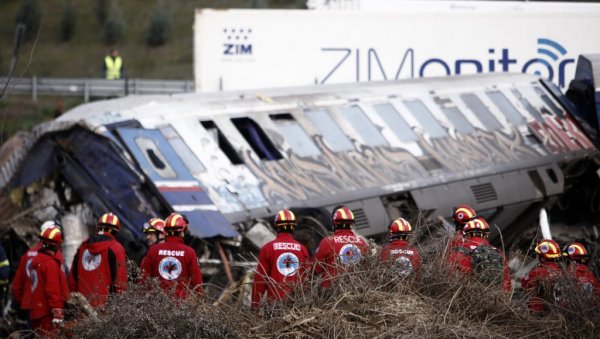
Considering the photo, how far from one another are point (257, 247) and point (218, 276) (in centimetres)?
65

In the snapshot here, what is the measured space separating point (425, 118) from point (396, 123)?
657mm

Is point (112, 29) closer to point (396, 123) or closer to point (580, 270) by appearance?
point (396, 123)

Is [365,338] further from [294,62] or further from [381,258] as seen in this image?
[294,62]

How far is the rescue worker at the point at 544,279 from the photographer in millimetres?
10945

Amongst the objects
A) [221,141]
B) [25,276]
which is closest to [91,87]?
[221,141]

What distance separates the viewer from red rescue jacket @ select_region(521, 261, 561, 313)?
35.8ft

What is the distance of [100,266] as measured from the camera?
1298 cm

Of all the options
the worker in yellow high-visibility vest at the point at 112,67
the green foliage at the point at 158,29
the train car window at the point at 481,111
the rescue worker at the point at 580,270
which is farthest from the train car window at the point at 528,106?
the green foliage at the point at 158,29

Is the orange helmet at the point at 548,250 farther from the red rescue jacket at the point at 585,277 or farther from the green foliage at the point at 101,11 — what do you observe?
the green foliage at the point at 101,11

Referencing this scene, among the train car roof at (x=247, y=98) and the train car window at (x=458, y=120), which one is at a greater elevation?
the train car roof at (x=247, y=98)

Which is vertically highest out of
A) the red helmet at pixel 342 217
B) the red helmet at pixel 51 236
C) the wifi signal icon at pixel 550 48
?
the wifi signal icon at pixel 550 48

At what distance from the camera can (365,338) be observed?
30.6 feet

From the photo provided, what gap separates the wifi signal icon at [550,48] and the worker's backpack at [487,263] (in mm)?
16894

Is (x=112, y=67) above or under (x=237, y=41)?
under
